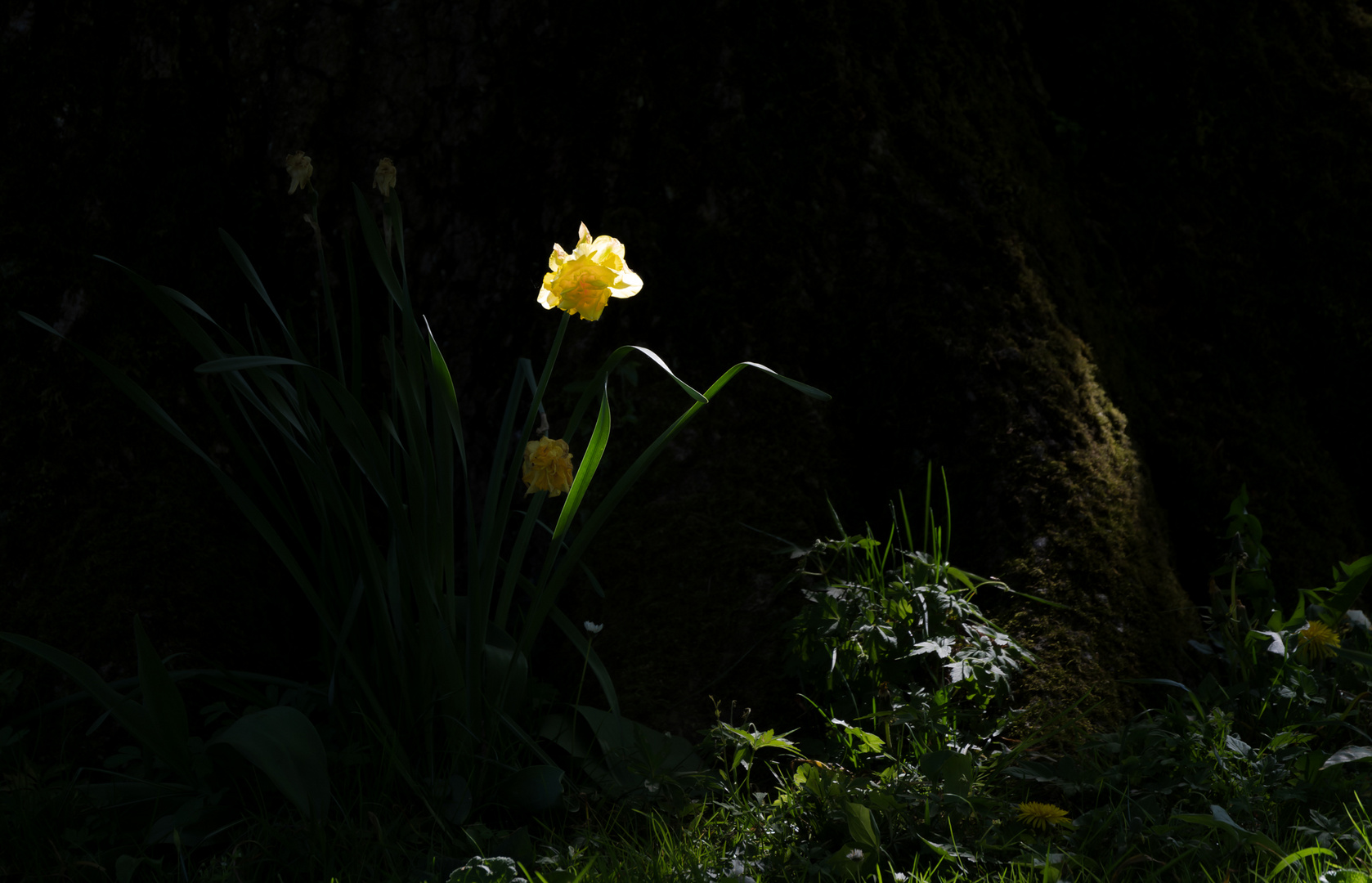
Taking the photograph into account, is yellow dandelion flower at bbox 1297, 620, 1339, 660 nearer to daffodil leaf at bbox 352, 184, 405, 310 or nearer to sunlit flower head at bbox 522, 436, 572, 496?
sunlit flower head at bbox 522, 436, 572, 496

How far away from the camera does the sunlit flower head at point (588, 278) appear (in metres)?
1.57

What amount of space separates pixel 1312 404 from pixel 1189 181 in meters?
0.72

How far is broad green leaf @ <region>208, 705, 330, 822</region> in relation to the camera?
155 cm

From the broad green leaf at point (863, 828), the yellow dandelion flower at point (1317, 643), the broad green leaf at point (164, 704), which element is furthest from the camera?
the yellow dandelion flower at point (1317, 643)

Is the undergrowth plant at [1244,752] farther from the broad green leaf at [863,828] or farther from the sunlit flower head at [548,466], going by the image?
the sunlit flower head at [548,466]

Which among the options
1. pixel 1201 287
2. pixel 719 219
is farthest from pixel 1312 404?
pixel 719 219

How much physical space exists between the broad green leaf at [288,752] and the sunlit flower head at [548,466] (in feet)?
1.87

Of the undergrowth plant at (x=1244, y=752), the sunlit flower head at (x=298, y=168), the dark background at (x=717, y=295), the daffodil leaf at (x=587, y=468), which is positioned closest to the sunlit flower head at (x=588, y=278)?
the daffodil leaf at (x=587, y=468)

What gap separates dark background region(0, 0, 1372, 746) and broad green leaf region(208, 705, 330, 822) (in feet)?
1.75

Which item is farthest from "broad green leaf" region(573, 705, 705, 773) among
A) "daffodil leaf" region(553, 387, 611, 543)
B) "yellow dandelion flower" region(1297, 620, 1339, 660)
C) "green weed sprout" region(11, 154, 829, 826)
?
"yellow dandelion flower" region(1297, 620, 1339, 660)

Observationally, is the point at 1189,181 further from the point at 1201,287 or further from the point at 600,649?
the point at 600,649

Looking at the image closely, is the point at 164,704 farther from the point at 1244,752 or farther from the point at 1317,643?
the point at 1317,643

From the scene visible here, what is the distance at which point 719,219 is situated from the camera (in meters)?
2.34

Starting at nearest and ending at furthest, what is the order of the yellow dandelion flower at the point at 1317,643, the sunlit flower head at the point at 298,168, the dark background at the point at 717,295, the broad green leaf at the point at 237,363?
the broad green leaf at the point at 237,363 → the sunlit flower head at the point at 298,168 → the yellow dandelion flower at the point at 1317,643 → the dark background at the point at 717,295
